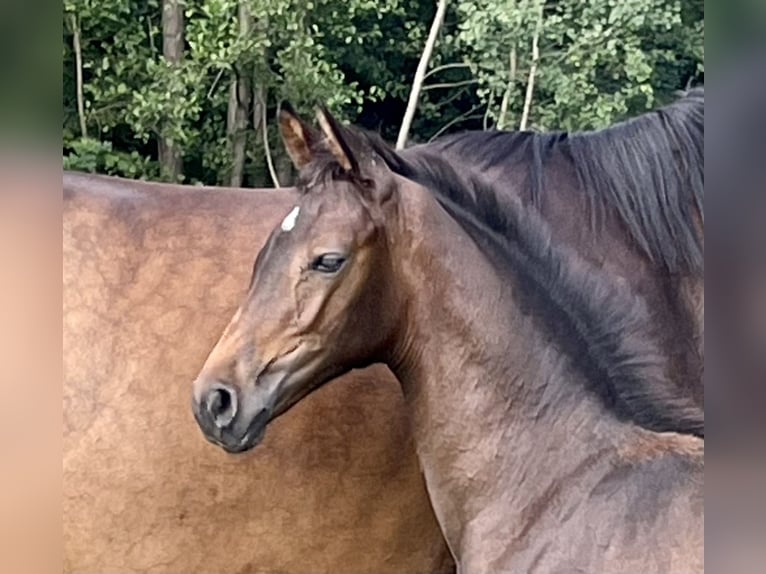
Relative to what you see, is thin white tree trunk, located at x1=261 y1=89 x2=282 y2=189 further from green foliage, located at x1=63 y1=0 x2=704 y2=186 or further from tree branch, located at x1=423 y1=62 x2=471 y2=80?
tree branch, located at x1=423 y1=62 x2=471 y2=80

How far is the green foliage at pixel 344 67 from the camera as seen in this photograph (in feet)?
18.2

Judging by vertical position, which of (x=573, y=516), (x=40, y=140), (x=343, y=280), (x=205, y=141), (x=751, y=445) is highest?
(x=40, y=140)

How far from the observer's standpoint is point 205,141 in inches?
237

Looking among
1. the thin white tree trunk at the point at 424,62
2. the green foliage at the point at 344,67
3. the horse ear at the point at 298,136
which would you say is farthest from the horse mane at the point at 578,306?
the thin white tree trunk at the point at 424,62

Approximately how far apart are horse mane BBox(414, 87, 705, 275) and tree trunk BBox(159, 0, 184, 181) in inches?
140

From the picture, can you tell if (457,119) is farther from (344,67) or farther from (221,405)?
(221,405)

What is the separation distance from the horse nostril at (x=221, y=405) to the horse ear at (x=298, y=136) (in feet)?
1.53

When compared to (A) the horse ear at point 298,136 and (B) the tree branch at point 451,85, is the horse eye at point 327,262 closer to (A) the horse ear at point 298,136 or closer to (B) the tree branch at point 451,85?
(A) the horse ear at point 298,136

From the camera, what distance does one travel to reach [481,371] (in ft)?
6.53

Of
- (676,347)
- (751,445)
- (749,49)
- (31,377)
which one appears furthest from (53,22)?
(676,347)

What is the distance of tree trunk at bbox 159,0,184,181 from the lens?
18.8 ft

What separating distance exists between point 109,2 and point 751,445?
5.06 metres

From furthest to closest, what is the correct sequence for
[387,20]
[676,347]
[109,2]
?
[387,20], [109,2], [676,347]

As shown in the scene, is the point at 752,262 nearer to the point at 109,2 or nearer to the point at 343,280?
the point at 343,280
